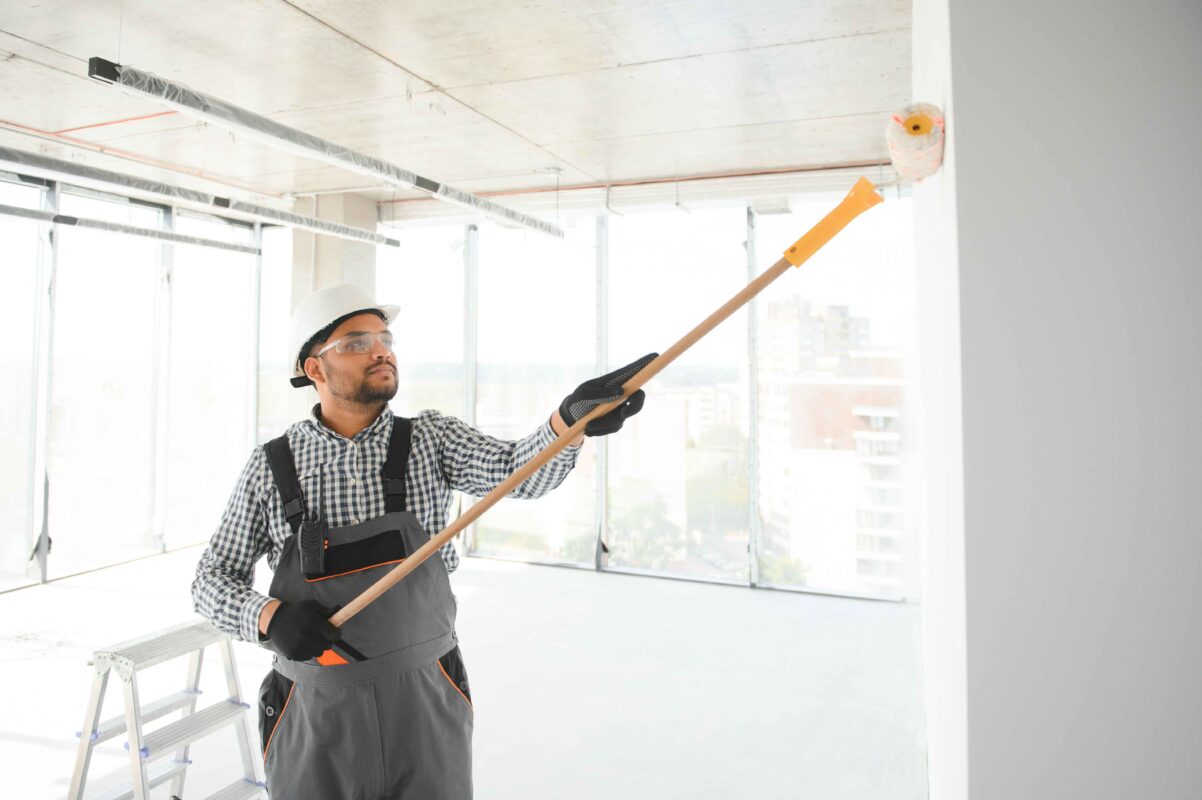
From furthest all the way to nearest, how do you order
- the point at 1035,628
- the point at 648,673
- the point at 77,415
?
1. the point at 77,415
2. the point at 648,673
3. the point at 1035,628

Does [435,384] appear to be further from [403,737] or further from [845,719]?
[403,737]

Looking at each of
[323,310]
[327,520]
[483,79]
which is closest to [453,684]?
[327,520]

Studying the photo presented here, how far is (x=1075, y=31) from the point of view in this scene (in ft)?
3.21

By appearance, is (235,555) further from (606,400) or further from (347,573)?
(606,400)

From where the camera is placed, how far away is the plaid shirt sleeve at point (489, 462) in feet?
6.04

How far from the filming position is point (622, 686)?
4.03 metres

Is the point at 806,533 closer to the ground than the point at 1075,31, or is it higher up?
closer to the ground

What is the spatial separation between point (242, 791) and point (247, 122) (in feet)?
8.32

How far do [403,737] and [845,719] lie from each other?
266 cm

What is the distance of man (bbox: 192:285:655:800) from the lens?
162 centimetres

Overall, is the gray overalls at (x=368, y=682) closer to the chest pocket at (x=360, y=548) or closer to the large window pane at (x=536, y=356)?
the chest pocket at (x=360, y=548)

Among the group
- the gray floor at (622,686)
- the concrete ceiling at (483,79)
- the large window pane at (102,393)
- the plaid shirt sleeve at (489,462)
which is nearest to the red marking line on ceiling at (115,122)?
the concrete ceiling at (483,79)

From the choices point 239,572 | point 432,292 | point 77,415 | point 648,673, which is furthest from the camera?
point 432,292

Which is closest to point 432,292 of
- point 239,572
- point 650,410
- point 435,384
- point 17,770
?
point 435,384
